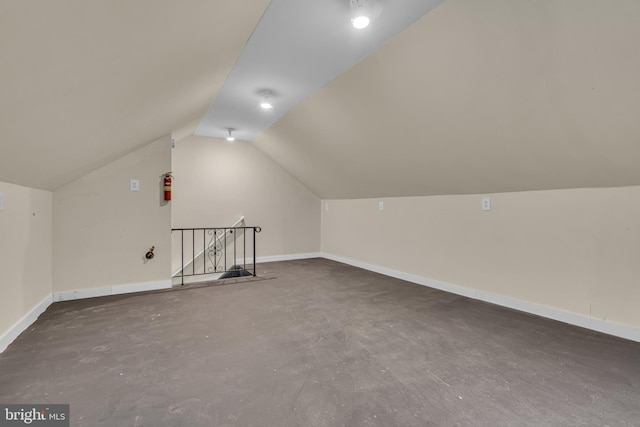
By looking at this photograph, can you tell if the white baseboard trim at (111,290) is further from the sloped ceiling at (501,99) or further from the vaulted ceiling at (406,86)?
the sloped ceiling at (501,99)

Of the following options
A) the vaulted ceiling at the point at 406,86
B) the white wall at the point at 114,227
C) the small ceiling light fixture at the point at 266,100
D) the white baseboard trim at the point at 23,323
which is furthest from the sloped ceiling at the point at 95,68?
the white baseboard trim at the point at 23,323

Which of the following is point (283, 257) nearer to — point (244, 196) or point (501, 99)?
point (244, 196)

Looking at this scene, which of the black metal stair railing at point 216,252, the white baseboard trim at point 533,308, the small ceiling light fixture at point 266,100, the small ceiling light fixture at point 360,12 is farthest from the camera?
the black metal stair railing at point 216,252

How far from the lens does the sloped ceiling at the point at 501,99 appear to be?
1587 millimetres

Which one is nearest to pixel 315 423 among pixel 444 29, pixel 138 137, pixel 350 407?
pixel 350 407

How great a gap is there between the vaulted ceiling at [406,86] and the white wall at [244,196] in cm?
174

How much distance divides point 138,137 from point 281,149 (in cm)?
240

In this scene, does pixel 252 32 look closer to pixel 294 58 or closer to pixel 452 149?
pixel 294 58

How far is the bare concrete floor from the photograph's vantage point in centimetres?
147

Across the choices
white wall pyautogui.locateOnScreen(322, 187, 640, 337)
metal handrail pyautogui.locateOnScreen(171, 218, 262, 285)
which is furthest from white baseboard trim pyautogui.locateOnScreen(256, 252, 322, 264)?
white wall pyautogui.locateOnScreen(322, 187, 640, 337)

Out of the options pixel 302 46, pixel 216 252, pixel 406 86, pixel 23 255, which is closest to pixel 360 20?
pixel 302 46

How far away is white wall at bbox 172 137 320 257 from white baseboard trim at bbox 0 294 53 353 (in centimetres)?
215

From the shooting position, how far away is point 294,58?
8.08 ft

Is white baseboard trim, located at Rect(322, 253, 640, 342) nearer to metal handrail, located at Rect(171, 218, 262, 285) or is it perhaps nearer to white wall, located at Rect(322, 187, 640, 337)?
white wall, located at Rect(322, 187, 640, 337)
